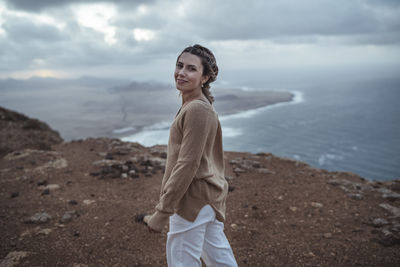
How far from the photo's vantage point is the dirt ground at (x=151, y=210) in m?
4.55

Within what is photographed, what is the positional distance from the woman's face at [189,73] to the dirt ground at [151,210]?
132 inches

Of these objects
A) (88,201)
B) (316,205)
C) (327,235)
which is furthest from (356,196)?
(88,201)

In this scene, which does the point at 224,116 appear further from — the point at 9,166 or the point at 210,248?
the point at 210,248

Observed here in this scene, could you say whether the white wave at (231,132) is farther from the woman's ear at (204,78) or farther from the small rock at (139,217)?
the woman's ear at (204,78)

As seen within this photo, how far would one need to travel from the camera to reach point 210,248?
2707 mm

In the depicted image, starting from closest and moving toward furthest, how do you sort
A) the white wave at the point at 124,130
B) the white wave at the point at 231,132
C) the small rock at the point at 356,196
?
the small rock at the point at 356,196 < the white wave at the point at 231,132 < the white wave at the point at 124,130

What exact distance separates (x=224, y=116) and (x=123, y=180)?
172 feet

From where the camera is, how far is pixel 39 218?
556 cm

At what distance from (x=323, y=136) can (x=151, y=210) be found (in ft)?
149

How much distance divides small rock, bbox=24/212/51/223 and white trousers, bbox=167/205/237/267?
423 cm

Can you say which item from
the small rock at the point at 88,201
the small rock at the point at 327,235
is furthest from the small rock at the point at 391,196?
the small rock at the point at 88,201

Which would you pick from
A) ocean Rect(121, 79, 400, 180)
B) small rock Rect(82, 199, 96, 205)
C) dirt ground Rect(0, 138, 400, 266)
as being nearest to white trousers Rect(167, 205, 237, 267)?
dirt ground Rect(0, 138, 400, 266)

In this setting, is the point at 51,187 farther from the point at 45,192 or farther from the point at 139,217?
the point at 139,217

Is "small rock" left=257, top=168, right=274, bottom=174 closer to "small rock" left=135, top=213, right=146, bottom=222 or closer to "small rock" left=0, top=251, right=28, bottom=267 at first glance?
"small rock" left=135, top=213, right=146, bottom=222
